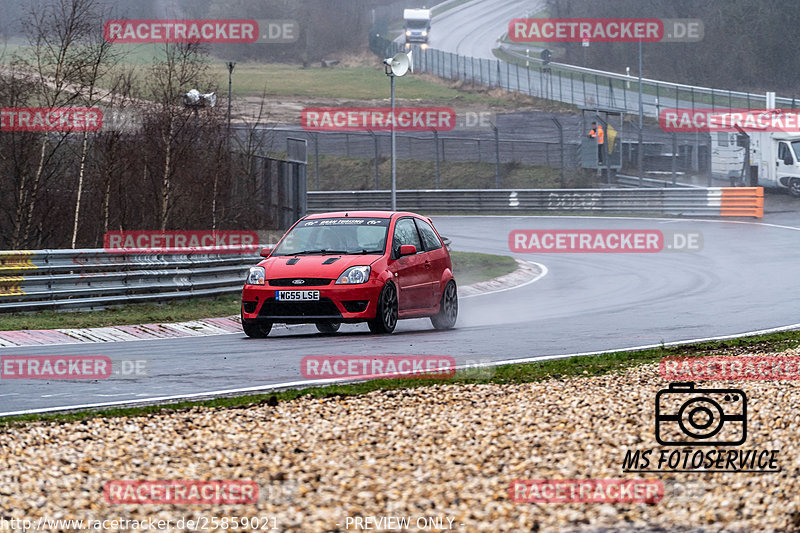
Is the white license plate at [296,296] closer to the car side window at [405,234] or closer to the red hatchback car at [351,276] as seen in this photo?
the red hatchback car at [351,276]

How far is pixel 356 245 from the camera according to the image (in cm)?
1500

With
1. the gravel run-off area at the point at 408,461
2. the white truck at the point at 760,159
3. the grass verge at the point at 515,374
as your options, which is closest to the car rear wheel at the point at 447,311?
the grass verge at the point at 515,374

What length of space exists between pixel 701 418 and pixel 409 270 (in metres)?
7.54

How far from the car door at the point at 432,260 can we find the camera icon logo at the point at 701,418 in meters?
6.94

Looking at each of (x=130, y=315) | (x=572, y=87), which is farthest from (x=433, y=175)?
(x=130, y=315)

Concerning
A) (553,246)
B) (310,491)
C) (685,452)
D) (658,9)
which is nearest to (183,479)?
(310,491)

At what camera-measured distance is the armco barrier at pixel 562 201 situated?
40.6 metres

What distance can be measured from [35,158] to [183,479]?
63.0ft

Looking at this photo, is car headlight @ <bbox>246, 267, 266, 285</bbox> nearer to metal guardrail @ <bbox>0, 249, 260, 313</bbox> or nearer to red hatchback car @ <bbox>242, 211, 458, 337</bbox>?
red hatchback car @ <bbox>242, 211, 458, 337</bbox>

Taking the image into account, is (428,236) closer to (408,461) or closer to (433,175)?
(408,461)

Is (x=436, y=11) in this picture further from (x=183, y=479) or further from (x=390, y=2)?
(x=183, y=479)

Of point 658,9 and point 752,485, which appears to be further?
point 658,9

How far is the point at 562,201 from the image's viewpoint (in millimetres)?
44406

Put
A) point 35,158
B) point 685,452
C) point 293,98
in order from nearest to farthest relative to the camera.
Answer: point 685,452 → point 35,158 → point 293,98
